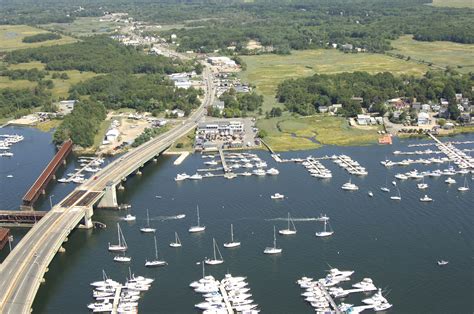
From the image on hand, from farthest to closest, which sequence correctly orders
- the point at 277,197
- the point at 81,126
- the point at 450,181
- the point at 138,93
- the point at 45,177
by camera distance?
1. the point at 138,93
2. the point at 81,126
3. the point at 45,177
4. the point at 450,181
5. the point at 277,197

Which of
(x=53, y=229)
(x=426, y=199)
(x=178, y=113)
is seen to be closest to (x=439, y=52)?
(x=178, y=113)

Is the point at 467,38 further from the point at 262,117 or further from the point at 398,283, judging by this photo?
the point at 398,283

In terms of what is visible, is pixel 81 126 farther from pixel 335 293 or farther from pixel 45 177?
pixel 335 293

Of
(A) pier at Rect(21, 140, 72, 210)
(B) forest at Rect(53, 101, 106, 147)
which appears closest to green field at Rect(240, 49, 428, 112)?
(B) forest at Rect(53, 101, 106, 147)

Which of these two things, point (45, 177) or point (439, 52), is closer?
point (45, 177)

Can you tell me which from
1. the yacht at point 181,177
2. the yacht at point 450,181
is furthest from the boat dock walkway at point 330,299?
the yacht at point 181,177

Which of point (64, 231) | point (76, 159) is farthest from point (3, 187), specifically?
point (64, 231)

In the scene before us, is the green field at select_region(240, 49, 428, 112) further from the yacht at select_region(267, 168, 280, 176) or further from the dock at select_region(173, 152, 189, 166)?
the yacht at select_region(267, 168, 280, 176)
